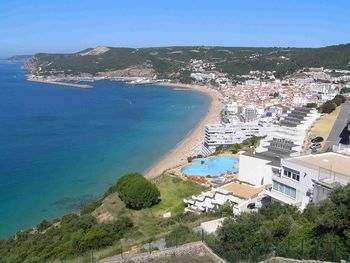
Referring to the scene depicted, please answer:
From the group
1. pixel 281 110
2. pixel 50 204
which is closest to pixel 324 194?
pixel 50 204

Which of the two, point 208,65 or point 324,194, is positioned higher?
point 324,194

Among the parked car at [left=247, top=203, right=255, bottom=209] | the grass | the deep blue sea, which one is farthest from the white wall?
the deep blue sea

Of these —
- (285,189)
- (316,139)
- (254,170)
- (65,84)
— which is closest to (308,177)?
(285,189)

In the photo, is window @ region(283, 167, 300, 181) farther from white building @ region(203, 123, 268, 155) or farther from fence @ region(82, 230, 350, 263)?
white building @ region(203, 123, 268, 155)

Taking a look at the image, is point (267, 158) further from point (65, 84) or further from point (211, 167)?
point (65, 84)

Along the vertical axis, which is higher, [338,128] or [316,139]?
[316,139]

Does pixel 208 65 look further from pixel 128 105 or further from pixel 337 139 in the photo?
pixel 337 139
